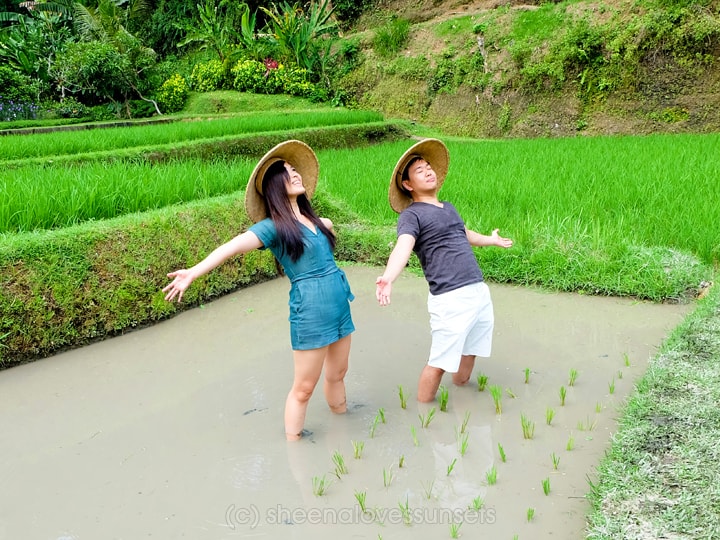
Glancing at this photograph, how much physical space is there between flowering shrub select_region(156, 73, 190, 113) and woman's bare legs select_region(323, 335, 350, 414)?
13506 mm

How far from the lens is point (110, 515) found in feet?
6.24

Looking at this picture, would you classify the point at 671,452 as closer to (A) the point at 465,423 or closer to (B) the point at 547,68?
(A) the point at 465,423

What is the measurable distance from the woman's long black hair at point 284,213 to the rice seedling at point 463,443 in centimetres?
80

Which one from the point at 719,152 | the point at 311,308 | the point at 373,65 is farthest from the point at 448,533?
the point at 373,65

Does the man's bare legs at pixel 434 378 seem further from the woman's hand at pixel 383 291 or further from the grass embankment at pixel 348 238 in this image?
the grass embankment at pixel 348 238

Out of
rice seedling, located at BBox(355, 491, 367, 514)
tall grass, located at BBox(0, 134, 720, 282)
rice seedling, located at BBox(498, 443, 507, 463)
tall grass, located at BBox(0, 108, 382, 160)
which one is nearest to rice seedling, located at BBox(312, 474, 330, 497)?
rice seedling, located at BBox(355, 491, 367, 514)

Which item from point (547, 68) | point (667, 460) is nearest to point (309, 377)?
point (667, 460)

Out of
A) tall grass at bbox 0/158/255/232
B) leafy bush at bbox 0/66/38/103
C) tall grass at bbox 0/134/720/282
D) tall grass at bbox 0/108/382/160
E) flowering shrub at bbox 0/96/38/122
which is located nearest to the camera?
tall grass at bbox 0/158/255/232

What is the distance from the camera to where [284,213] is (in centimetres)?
225

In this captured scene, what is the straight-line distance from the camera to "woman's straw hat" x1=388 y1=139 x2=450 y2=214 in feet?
8.68

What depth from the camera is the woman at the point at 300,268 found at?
221 cm

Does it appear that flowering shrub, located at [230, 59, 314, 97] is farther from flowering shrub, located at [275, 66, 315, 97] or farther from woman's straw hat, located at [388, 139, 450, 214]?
woman's straw hat, located at [388, 139, 450, 214]

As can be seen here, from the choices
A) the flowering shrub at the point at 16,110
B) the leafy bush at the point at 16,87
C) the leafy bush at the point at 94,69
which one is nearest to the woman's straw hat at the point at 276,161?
the leafy bush at the point at 94,69

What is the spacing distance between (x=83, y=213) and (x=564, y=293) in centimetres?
276
